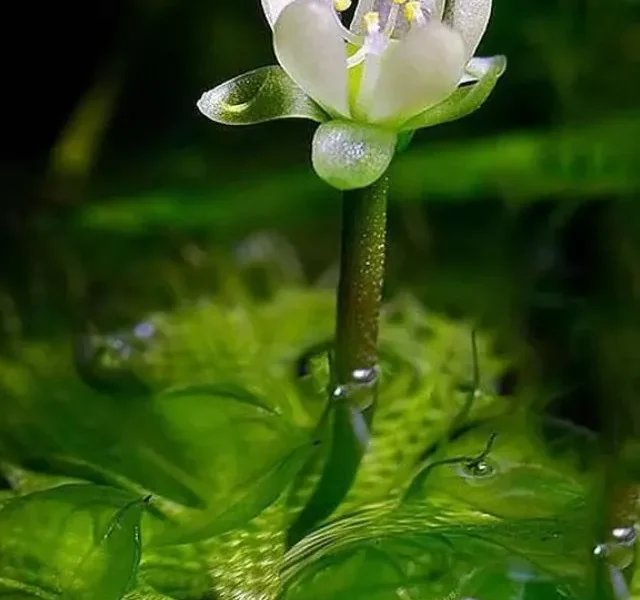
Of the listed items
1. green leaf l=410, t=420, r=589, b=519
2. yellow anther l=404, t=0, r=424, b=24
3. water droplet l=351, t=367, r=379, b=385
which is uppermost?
yellow anther l=404, t=0, r=424, b=24

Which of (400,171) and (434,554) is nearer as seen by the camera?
(434,554)

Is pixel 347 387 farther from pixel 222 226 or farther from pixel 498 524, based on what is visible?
pixel 222 226

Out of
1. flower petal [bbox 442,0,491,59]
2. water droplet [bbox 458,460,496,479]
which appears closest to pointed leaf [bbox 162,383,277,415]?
water droplet [bbox 458,460,496,479]

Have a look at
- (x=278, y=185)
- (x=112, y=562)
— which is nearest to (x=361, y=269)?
(x=112, y=562)

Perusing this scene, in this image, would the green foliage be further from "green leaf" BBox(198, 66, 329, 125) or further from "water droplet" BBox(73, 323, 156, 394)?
"green leaf" BBox(198, 66, 329, 125)

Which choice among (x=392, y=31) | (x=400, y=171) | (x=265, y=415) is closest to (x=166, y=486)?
(x=265, y=415)

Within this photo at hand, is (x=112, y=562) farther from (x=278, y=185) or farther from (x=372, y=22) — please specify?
(x=278, y=185)
